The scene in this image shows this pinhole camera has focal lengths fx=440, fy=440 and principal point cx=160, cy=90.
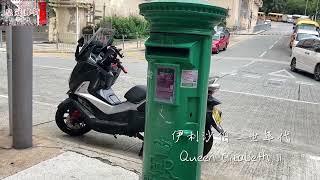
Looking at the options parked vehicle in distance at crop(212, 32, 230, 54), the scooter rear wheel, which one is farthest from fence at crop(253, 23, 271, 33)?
the scooter rear wheel

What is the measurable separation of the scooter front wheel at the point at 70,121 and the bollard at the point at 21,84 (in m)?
0.92

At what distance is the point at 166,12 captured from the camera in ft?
10.0

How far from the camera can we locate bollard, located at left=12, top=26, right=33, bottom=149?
496cm

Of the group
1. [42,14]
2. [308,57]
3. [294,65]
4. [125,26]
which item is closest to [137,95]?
[42,14]

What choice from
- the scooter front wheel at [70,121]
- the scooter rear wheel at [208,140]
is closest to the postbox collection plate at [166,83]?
the scooter rear wheel at [208,140]

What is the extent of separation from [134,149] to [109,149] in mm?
338

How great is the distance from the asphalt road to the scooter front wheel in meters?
0.11

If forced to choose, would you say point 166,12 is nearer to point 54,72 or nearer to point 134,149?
point 134,149

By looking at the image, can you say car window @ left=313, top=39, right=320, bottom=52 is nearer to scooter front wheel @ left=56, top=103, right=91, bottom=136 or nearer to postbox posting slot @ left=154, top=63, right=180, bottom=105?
scooter front wheel @ left=56, top=103, right=91, bottom=136

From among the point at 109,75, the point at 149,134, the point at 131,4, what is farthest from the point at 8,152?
the point at 131,4

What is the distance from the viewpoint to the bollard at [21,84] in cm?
496

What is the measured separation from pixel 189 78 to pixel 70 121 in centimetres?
327

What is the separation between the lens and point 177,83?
321 centimetres

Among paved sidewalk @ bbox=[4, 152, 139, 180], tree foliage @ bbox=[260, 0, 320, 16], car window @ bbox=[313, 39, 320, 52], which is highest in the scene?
tree foliage @ bbox=[260, 0, 320, 16]
